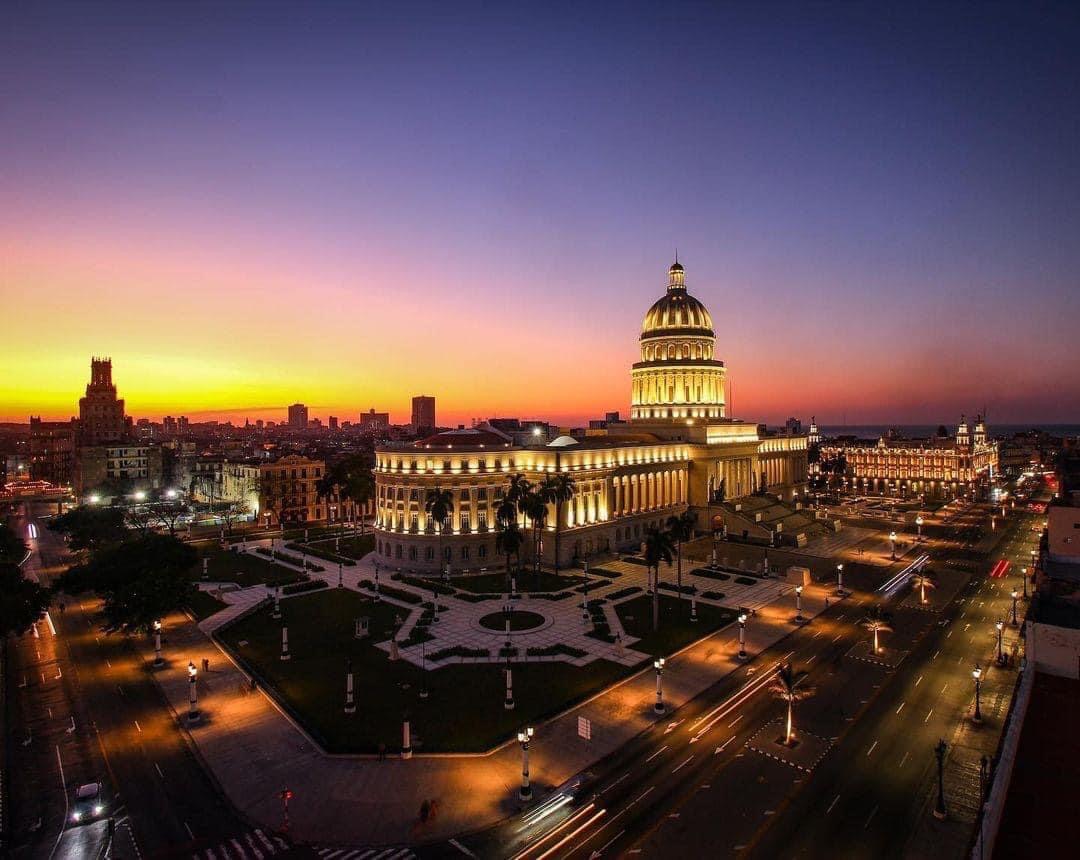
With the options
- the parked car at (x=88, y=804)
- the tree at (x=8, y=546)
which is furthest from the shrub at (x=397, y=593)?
the tree at (x=8, y=546)

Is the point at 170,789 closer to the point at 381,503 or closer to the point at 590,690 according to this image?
the point at 590,690

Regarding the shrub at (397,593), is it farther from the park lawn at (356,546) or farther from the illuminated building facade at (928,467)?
the illuminated building facade at (928,467)

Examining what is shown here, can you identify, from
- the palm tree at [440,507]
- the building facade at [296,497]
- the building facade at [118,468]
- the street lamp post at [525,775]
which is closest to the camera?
the street lamp post at [525,775]

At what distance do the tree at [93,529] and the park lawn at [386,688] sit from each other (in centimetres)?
3989

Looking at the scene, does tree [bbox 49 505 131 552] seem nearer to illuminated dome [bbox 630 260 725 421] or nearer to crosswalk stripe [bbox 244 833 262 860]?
crosswalk stripe [bbox 244 833 262 860]

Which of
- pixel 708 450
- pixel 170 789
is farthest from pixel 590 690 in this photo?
pixel 708 450

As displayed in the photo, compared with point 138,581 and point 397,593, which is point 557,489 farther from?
point 138,581

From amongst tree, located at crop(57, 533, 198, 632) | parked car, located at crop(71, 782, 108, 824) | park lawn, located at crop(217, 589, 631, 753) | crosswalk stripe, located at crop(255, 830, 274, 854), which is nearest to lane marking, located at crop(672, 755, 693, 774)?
park lawn, located at crop(217, 589, 631, 753)

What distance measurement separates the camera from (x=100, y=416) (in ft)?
584

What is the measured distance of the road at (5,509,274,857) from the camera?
1176 inches

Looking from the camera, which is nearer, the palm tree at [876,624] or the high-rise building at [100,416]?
the palm tree at [876,624]

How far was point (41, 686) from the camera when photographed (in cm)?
4712

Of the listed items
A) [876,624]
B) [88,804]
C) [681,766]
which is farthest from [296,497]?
[876,624]

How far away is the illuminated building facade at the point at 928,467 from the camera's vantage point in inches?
7121
